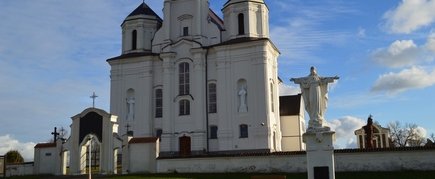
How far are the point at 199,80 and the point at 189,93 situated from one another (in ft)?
4.23

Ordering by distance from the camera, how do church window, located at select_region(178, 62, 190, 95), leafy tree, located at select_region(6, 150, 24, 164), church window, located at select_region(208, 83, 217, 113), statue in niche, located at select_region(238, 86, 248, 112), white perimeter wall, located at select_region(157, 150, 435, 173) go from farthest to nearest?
1. leafy tree, located at select_region(6, 150, 24, 164)
2. church window, located at select_region(178, 62, 190, 95)
3. church window, located at select_region(208, 83, 217, 113)
4. statue in niche, located at select_region(238, 86, 248, 112)
5. white perimeter wall, located at select_region(157, 150, 435, 173)

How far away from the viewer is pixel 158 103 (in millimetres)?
38281

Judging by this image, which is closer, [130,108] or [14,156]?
[130,108]

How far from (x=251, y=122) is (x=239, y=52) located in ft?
17.5

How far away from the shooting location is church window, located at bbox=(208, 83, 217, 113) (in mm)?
36219

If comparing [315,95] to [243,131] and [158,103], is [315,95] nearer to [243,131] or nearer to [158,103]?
[243,131]

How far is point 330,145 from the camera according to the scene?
14.0 metres

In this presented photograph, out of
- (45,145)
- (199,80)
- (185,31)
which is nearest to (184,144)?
(199,80)

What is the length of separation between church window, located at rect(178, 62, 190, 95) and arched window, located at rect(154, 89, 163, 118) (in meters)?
1.94

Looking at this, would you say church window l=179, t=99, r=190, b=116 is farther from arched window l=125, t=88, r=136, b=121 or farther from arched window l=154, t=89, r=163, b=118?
arched window l=125, t=88, r=136, b=121

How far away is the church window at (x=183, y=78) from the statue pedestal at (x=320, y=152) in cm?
2351

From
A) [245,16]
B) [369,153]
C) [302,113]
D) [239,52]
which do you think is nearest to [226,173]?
[369,153]

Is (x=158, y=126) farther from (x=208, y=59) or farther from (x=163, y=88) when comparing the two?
(x=208, y=59)

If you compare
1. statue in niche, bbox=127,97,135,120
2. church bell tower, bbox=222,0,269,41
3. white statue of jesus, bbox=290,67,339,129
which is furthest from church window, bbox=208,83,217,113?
white statue of jesus, bbox=290,67,339,129
